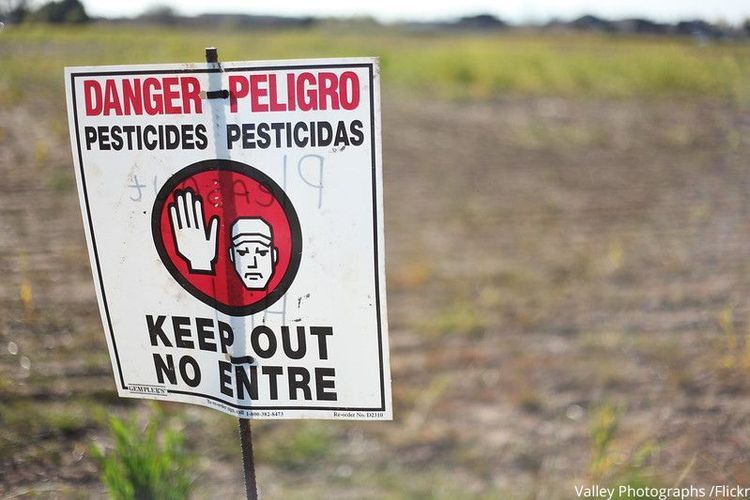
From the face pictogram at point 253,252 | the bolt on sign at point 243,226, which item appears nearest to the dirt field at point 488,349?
the bolt on sign at point 243,226

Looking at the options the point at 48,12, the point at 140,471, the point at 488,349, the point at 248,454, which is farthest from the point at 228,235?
the point at 488,349

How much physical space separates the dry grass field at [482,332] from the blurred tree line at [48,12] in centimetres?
106

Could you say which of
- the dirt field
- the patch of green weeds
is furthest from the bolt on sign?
the dirt field

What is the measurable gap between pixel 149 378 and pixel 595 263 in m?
4.34

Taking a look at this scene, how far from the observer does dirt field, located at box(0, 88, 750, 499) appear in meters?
2.51

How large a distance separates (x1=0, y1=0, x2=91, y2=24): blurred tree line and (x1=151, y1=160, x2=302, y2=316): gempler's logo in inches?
50.3

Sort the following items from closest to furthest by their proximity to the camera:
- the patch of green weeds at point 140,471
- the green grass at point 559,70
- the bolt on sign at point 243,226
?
1. the bolt on sign at point 243,226
2. the patch of green weeds at point 140,471
3. the green grass at point 559,70

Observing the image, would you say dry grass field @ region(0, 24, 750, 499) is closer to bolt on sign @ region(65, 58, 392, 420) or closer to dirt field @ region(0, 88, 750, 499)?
dirt field @ region(0, 88, 750, 499)

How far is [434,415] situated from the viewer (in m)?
3.07

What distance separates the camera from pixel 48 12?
2514mm

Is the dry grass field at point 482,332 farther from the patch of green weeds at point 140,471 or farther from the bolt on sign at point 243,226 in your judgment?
the bolt on sign at point 243,226

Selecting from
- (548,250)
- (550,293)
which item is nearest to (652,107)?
(548,250)

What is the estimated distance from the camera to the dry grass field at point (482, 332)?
99.3 inches

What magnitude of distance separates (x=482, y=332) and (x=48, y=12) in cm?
263
